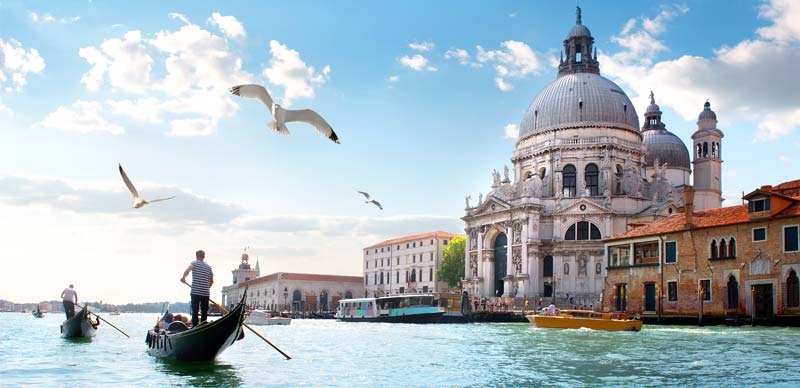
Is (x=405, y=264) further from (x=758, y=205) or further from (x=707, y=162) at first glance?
(x=758, y=205)

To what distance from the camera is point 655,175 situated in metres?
60.2

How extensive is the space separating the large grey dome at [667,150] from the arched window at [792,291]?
36173 mm

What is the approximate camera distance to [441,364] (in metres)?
17.2

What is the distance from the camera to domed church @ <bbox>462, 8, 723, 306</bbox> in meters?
55.5

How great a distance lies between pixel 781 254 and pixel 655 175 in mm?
29312

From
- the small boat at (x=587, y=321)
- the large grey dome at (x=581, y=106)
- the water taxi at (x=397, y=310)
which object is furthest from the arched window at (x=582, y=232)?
the small boat at (x=587, y=321)

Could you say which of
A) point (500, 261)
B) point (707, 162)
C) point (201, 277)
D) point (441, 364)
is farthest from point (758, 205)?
point (707, 162)

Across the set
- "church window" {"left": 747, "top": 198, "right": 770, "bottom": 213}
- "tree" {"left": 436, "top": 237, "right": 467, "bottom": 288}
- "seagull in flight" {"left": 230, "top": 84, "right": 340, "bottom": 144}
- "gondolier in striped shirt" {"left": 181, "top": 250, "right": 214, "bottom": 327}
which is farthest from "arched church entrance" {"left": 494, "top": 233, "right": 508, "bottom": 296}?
"seagull in flight" {"left": 230, "top": 84, "right": 340, "bottom": 144}

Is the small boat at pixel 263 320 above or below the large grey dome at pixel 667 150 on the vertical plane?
below

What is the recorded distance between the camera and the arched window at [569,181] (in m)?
59.4

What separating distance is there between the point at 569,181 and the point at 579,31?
44.9 ft

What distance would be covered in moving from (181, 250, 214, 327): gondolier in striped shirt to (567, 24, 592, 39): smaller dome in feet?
179

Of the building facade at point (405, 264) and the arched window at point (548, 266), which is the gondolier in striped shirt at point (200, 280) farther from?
the building facade at point (405, 264)

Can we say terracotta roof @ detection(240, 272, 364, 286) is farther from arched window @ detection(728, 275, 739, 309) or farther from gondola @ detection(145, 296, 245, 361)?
gondola @ detection(145, 296, 245, 361)
